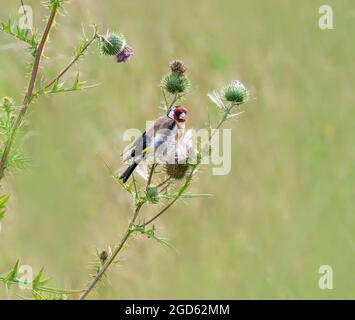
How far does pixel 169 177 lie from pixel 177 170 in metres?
0.06

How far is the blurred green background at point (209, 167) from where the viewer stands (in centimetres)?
588

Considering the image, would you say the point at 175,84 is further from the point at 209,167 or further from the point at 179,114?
the point at 209,167

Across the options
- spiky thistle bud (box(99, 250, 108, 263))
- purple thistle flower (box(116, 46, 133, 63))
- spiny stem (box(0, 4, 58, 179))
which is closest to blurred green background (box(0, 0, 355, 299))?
spiky thistle bud (box(99, 250, 108, 263))

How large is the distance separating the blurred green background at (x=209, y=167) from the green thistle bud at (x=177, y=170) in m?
1.81

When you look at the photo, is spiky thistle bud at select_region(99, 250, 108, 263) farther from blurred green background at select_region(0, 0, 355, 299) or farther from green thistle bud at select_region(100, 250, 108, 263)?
blurred green background at select_region(0, 0, 355, 299)

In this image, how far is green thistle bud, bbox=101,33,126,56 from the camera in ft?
12.7

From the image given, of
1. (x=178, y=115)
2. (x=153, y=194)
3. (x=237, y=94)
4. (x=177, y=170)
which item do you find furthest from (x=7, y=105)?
(x=237, y=94)

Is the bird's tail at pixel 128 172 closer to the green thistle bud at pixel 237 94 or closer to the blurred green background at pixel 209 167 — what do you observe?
the green thistle bud at pixel 237 94

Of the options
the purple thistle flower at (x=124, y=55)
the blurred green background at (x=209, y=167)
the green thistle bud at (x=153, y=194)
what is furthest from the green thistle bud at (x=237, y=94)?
the blurred green background at (x=209, y=167)

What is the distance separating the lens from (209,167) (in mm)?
6312

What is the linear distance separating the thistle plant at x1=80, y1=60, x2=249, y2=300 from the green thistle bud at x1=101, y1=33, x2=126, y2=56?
0.29m

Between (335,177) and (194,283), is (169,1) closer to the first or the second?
(335,177)
